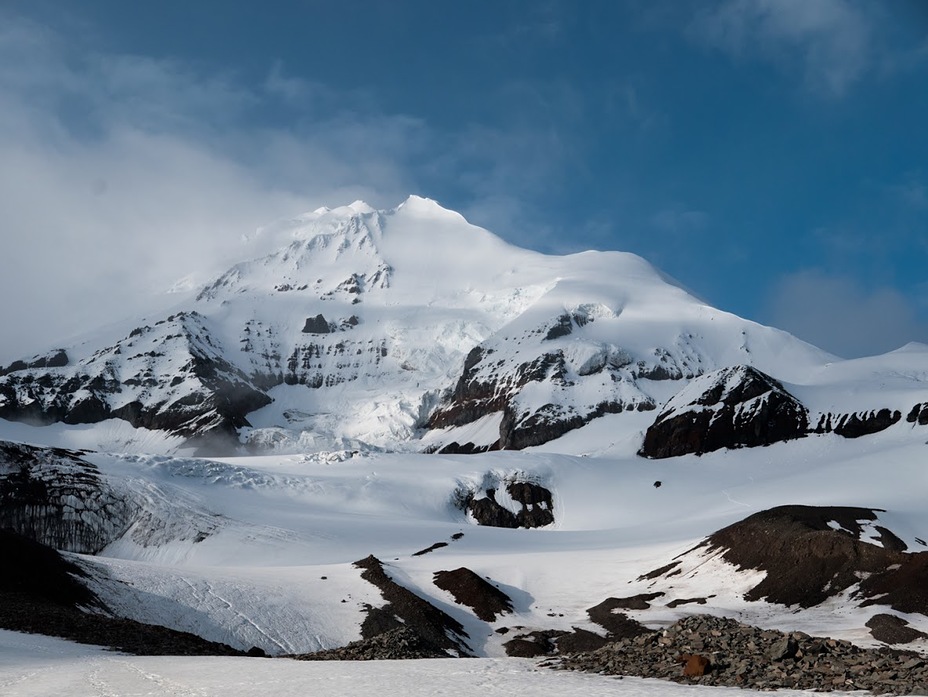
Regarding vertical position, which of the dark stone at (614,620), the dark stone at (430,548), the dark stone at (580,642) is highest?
the dark stone at (430,548)

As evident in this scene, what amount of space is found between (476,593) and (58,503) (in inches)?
3314

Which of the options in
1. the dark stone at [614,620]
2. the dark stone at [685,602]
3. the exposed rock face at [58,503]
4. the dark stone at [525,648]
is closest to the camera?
the dark stone at [525,648]

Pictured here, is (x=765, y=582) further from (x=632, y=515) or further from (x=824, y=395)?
(x=824, y=395)

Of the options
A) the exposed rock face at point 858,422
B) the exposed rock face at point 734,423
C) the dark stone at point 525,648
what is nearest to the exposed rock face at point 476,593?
the dark stone at point 525,648

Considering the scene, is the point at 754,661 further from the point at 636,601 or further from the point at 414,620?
the point at 636,601

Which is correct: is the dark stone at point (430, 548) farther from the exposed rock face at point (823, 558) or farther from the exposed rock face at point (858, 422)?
the exposed rock face at point (858, 422)

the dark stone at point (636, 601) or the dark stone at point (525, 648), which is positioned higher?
the dark stone at point (636, 601)

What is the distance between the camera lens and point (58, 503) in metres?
129

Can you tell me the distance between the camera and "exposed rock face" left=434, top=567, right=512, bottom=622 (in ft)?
236

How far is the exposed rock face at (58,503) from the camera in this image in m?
126

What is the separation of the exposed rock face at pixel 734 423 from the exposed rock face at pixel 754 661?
169 metres

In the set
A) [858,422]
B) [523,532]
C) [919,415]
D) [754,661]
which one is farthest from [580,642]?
[858,422]

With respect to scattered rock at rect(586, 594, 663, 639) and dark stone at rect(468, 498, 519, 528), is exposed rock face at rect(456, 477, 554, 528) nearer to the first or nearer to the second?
dark stone at rect(468, 498, 519, 528)

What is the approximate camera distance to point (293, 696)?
70.0 ft
